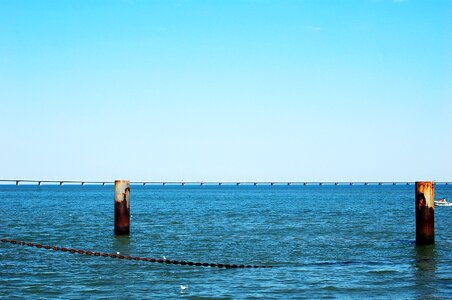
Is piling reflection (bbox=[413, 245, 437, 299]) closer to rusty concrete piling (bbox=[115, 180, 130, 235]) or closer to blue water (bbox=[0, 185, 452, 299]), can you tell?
blue water (bbox=[0, 185, 452, 299])

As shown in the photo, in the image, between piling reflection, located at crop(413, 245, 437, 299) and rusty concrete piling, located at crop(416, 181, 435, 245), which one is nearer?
piling reflection, located at crop(413, 245, 437, 299)

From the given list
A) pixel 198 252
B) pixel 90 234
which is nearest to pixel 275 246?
pixel 198 252

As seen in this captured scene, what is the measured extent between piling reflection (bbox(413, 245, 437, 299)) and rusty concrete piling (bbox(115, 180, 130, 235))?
13.4 metres

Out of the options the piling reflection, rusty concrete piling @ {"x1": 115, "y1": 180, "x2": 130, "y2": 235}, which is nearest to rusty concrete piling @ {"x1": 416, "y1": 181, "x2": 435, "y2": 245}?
the piling reflection

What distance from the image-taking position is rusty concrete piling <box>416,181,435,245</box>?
2522 centimetres

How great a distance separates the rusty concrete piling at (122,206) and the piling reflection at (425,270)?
43.9ft

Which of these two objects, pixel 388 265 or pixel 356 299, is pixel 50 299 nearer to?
pixel 356 299

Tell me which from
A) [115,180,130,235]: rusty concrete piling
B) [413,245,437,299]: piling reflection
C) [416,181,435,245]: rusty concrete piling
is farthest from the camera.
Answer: [115,180,130,235]: rusty concrete piling

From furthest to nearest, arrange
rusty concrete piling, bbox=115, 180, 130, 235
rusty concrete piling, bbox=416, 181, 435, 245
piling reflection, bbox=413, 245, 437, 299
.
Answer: rusty concrete piling, bbox=115, 180, 130, 235
rusty concrete piling, bbox=416, 181, 435, 245
piling reflection, bbox=413, 245, 437, 299

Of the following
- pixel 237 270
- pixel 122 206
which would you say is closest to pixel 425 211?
pixel 237 270

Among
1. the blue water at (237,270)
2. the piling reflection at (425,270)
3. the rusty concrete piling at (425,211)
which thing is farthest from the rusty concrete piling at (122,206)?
the piling reflection at (425,270)

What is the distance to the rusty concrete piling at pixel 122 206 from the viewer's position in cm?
2902

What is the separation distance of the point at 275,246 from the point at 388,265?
7856 millimetres

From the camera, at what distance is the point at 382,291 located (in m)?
17.1
